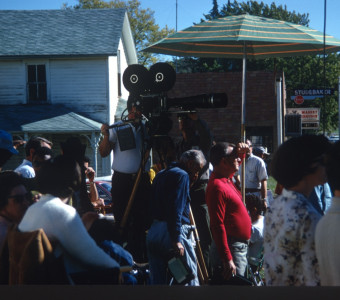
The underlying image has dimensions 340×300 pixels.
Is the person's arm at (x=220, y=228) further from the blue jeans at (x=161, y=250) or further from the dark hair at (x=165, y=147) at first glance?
the dark hair at (x=165, y=147)

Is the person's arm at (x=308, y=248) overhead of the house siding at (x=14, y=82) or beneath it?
beneath

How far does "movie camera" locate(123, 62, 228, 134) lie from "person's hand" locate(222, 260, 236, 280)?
1.02m

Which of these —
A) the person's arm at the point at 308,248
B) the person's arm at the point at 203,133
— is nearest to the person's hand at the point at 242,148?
the person's arm at the point at 203,133

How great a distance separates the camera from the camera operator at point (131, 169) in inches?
153

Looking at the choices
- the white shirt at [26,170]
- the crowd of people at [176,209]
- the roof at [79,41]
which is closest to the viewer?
the crowd of people at [176,209]

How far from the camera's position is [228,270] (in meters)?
3.61

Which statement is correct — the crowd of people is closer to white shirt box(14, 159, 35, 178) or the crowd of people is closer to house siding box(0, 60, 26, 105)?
white shirt box(14, 159, 35, 178)

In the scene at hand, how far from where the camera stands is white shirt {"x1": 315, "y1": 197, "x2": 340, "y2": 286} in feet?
5.79

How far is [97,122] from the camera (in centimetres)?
1842

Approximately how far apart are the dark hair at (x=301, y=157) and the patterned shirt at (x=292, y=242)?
0.06 metres

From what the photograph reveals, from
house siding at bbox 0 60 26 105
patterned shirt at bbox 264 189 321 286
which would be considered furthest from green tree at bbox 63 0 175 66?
house siding at bbox 0 60 26 105

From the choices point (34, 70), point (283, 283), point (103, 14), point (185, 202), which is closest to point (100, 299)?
point (283, 283)

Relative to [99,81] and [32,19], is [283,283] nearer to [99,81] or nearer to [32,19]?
[32,19]

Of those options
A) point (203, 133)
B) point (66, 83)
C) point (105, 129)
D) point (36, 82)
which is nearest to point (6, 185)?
point (105, 129)
